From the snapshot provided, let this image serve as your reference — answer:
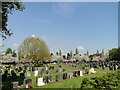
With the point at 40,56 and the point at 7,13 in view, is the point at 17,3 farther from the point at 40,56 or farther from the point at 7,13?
the point at 40,56

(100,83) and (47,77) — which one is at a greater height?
(100,83)

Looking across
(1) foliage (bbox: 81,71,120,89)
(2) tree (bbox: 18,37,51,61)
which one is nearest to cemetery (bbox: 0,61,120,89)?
(1) foliage (bbox: 81,71,120,89)

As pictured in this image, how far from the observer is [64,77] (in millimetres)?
22297

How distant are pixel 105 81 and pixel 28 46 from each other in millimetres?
49615

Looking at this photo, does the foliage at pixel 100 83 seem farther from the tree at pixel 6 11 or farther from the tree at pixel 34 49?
the tree at pixel 34 49

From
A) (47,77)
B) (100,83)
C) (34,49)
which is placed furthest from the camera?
(34,49)

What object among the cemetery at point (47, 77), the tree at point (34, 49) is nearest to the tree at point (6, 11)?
the cemetery at point (47, 77)

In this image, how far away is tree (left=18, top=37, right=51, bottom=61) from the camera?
195 feet

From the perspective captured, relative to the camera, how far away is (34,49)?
59438mm

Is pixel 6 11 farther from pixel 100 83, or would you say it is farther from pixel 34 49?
pixel 34 49

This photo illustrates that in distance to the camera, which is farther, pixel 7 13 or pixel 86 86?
pixel 7 13

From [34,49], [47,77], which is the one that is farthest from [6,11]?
[34,49]

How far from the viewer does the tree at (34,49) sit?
5947 centimetres

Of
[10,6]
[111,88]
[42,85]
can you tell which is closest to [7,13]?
[10,6]
